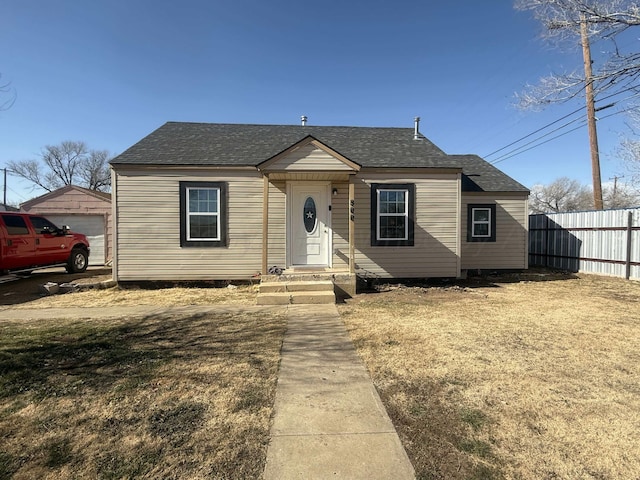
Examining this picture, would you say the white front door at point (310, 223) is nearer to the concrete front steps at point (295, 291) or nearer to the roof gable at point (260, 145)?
the roof gable at point (260, 145)

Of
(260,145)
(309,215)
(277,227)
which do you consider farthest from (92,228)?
(309,215)

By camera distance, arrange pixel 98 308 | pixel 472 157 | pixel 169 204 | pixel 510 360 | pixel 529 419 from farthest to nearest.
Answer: pixel 472 157
pixel 169 204
pixel 98 308
pixel 510 360
pixel 529 419

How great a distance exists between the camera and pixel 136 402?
313cm

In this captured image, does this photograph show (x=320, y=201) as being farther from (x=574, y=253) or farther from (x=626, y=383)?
(x=574, y=253)

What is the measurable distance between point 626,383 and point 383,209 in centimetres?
677

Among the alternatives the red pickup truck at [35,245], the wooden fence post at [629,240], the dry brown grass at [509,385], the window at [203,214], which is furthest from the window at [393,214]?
the red pickup truck at [35,245]

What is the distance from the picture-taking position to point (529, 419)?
9.43 ft

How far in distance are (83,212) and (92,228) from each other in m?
0.77

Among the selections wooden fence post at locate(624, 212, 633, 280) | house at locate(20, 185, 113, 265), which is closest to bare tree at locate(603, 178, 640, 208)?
wooden fence post at locate(624, 212, 633, 280)

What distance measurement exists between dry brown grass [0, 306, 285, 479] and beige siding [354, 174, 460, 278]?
4.99 meters

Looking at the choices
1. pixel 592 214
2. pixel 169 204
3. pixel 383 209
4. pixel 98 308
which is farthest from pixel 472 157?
pixel 98 308

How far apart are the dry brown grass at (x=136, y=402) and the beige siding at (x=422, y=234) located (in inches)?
196

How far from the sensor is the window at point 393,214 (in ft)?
31.8

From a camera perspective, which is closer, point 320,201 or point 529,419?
point 529,419
